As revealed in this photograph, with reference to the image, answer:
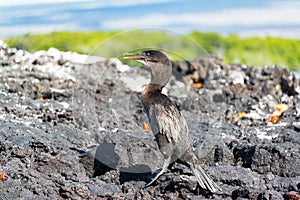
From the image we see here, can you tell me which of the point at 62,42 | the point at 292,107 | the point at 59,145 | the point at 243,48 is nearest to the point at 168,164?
the point at 59,145

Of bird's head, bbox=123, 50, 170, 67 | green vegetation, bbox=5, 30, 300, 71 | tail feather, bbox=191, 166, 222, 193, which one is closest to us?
tail feather, bbox=191, 166, 222, 193

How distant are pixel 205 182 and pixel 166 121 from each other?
403mm

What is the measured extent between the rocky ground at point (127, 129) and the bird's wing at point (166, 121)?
0.22 m

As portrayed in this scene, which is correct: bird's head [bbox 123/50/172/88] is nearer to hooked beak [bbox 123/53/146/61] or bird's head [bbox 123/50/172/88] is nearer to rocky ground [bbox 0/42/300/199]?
hooked beak [bbox 123/53/146/61]

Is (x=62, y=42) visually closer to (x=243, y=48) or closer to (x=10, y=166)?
(x=243, y=48)

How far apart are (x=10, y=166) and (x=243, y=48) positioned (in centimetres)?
596

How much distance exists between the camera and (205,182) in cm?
341

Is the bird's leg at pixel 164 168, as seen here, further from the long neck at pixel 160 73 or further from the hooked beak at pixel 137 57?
the hooked beak at pixel 137 57

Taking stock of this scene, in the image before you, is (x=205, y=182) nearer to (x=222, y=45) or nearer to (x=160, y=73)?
(x=160, y=73)

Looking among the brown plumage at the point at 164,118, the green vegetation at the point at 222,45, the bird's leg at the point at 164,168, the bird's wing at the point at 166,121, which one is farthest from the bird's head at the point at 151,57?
the green vegetation at the point at 222,45

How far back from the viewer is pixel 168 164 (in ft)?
11.9

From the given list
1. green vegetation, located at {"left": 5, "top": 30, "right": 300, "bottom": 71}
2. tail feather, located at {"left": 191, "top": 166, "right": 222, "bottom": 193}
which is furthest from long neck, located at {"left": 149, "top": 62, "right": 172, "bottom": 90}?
green vegetation, located at {"left": 5, "top": 30, "right": 300, "bottom": 71}

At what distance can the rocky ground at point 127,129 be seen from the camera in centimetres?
349

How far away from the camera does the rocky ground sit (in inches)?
137
